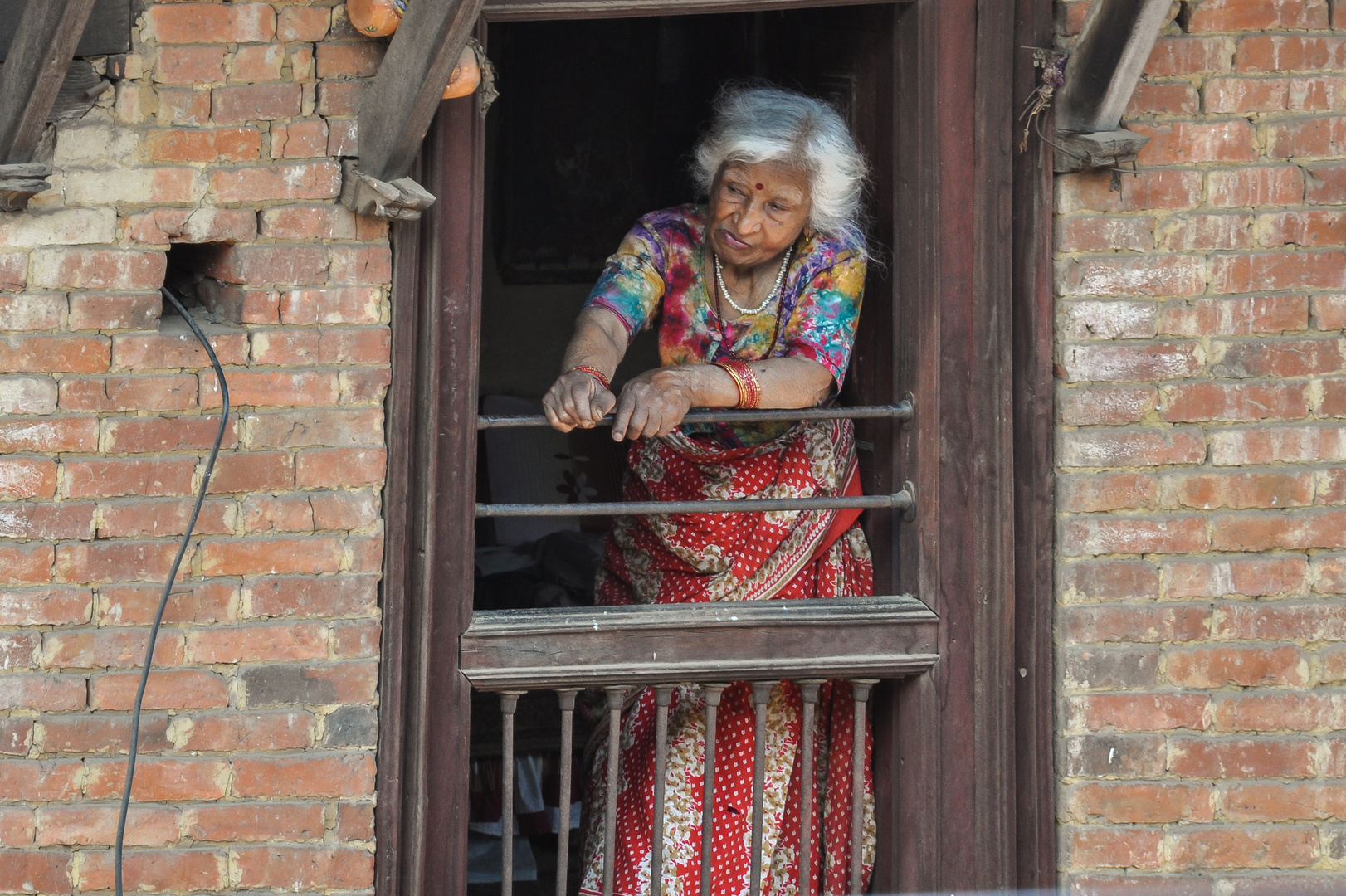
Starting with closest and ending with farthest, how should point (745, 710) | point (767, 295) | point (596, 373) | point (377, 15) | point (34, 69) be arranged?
point (34, 69), point (377, 15), point (596, 373), point (745, 710), point (767, 295)

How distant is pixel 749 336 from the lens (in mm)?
2998

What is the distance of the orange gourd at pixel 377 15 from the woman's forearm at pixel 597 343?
695 millimetres

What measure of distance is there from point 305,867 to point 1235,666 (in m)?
1.78

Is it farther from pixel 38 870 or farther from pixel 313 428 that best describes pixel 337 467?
pixel 38 870

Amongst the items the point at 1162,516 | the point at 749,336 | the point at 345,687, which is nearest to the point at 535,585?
the point at 749,336

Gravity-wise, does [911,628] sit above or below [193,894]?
above

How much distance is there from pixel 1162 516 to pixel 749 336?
3.11ft

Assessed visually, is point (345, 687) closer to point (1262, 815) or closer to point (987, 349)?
point (987, 349)

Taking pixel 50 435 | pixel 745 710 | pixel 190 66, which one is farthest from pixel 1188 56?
pixel 50 435

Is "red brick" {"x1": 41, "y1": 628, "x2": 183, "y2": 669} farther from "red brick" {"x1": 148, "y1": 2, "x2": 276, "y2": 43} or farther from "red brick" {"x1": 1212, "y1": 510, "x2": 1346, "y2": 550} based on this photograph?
"red brick" {"x1": 1212, "y1": 510, "x2": 1346, "y2": 550}

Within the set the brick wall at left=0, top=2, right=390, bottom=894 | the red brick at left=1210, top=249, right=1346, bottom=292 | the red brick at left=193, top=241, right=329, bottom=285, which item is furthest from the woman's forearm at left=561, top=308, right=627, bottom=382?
the red brick at left=1210, top=249, right=1346, bottom=292

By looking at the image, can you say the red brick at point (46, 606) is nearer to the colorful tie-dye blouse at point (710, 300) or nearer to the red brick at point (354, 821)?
the red brick at point (354, 821)

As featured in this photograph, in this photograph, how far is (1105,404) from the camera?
259 centimetres

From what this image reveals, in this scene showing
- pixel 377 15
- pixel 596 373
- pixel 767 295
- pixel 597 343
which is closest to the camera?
pixel 377 15
